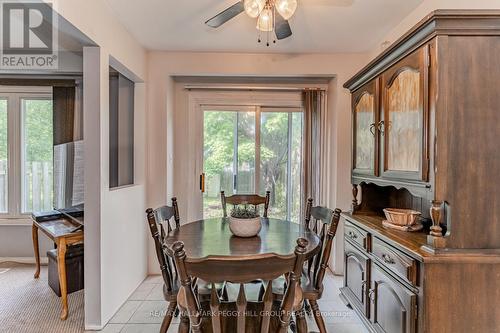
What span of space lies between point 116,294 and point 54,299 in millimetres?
753

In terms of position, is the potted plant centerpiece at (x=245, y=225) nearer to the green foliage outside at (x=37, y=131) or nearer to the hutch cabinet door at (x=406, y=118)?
the hutch cabinet door at (x=406, y=118)

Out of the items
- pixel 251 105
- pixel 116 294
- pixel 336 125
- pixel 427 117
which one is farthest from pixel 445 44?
pixel 116 294

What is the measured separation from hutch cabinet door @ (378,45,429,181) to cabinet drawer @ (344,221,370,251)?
1.60ft

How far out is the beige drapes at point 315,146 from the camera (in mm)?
3830

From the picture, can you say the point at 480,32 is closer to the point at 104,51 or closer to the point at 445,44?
the point at 445,44

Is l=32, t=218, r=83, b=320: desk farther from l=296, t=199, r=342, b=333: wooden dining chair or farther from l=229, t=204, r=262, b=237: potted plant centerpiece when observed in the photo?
l=296, t=199, r=342, b=333: wooden dining chair

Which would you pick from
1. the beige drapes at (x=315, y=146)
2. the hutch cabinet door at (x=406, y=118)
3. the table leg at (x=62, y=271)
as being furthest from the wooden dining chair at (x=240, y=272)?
the beige drapes at (x=315, y=146)

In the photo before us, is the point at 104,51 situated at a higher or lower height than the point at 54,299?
higher

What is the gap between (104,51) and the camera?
2461 mm

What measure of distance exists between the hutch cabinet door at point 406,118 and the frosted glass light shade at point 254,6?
968 mm

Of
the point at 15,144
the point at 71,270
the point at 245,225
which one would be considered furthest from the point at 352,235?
the point at 15,144

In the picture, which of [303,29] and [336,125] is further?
[336,125]

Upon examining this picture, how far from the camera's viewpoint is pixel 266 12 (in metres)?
2.05

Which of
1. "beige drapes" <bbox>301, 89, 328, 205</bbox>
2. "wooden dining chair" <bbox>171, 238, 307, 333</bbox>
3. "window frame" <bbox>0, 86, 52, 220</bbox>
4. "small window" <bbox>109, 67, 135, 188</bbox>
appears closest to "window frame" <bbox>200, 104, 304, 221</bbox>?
"beige drapes" <bbox>301, 89, 328, 205</bbox>
